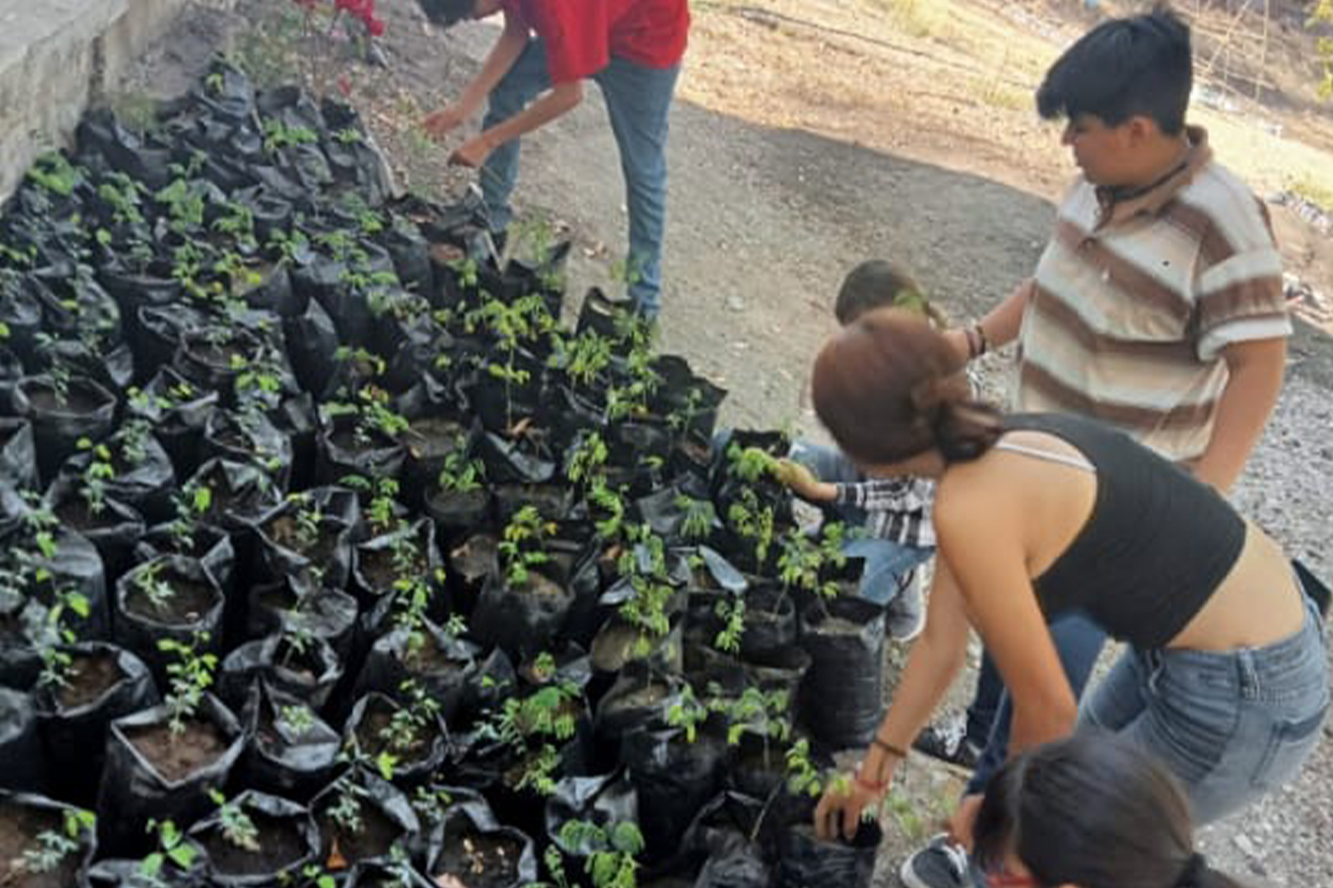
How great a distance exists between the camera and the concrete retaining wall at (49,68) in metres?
3.66

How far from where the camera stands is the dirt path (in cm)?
497

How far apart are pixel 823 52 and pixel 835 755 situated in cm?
777

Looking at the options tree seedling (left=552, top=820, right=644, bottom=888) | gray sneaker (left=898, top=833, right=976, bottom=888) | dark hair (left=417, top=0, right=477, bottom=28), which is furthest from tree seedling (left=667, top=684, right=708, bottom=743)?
dark hair (left=417, top=0, right=477, bottom=28)

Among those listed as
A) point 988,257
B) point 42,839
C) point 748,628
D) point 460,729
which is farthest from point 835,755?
point 988,257

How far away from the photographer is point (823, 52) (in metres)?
9.88

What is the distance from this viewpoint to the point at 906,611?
350 centimetres

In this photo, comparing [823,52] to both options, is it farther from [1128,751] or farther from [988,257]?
[1128,751]

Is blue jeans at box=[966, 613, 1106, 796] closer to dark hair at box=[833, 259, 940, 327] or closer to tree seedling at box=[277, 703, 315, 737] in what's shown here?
dark hair at box=[833, 259, 940, 327]

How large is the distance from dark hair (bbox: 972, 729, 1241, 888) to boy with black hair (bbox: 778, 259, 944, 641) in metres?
1.43

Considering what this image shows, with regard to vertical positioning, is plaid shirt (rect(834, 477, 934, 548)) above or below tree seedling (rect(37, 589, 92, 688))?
above

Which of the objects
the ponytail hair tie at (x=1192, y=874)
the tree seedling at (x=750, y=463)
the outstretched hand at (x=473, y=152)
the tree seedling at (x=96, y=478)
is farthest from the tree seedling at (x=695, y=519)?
the ponytail hair tie at (x=1192, y=874)

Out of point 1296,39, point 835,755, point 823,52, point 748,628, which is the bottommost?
point 835,755

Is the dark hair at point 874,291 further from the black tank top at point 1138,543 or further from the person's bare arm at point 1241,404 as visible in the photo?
the black tank top at point 1138,543

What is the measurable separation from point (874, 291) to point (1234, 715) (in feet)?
4.46
